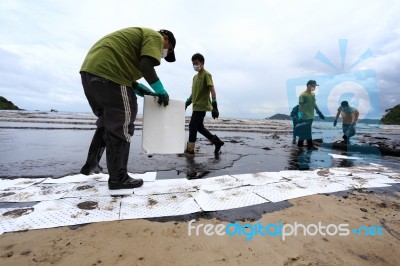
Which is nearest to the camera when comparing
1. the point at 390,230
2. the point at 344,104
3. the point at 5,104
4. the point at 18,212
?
the point at 390,230

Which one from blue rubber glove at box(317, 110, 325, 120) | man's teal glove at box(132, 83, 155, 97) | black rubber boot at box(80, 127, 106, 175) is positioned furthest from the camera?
blue rubber glove at box(317, 110, 325, 120)

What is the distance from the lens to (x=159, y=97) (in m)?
Answer: 2.83

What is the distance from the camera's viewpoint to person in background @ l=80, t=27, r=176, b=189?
2367mm

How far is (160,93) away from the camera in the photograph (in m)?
2.74

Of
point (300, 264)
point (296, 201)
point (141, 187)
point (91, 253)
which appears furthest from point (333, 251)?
point (141, 187)

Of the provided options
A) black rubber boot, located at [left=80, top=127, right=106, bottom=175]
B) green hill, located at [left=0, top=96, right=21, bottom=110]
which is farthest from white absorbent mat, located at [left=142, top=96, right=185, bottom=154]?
green hill, located at [left=0, top=96, right=21, bottom=110]

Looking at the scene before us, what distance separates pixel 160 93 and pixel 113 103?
0.56 meters

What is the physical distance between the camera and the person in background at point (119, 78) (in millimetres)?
2367

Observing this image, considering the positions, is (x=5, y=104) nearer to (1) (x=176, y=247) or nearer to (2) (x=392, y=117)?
(1) (x=176, y=247)

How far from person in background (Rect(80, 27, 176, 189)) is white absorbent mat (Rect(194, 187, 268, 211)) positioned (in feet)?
2.61

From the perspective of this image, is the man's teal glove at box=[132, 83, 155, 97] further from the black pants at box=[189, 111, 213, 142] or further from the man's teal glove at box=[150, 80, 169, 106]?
the black pants at box=[189, 111, 213, 142]

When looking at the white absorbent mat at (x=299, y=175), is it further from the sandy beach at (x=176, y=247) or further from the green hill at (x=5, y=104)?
the green hill at (x=5, y=104)

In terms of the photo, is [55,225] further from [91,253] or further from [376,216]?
[376,216]

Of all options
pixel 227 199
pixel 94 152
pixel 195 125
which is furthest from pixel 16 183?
pixel 195 125
